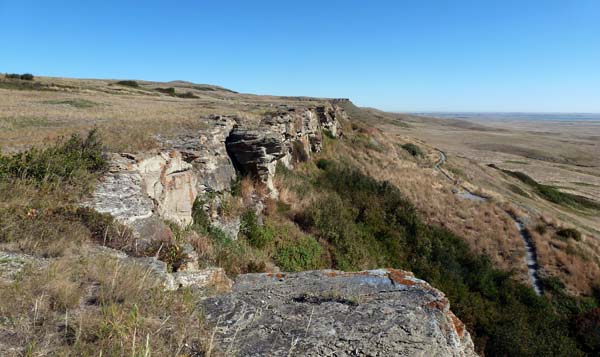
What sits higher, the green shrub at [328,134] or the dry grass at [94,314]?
the green shrub at [328,134]

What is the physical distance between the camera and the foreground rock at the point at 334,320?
317 centimetres

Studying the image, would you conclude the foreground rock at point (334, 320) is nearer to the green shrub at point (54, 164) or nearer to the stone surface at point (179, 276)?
the stone surface at point (179, 276)

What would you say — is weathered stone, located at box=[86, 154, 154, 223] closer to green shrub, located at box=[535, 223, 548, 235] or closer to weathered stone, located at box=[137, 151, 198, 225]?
weathered stone, located at box=[137, 151, 198, 225]

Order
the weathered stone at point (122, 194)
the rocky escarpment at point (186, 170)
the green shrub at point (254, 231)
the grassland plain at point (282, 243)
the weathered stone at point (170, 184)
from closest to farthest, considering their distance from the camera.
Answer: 1. the grassland plain at point (282, 243)
2. the weathered stone at point (122, 194)
3. the rocky escarpment at point (186, 170)
4. the weathered stone at point (170, 184)
5. the green shrub at point (254, 231)

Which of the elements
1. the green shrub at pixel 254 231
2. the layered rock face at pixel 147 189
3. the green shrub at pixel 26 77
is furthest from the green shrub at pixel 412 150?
the green shrub at pixel 26 77

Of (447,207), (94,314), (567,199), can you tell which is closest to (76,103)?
(94,314)

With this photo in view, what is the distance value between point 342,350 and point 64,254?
3.58m

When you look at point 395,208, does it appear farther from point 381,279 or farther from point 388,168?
point 381,279

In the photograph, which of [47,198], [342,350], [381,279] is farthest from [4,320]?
[381,279]

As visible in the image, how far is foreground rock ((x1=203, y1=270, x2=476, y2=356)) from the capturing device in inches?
125

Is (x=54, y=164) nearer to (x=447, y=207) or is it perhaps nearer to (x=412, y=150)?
(x=447, y=207)

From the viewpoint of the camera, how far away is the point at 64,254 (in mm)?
4113

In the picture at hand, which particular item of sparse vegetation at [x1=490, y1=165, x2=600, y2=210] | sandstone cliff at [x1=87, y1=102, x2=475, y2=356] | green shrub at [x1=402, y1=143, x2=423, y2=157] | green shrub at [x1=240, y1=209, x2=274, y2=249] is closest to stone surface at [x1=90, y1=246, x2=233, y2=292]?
sandstone cliff at [x1=87, y1=102, x2=475, y2=356]

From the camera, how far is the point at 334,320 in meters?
3.66
